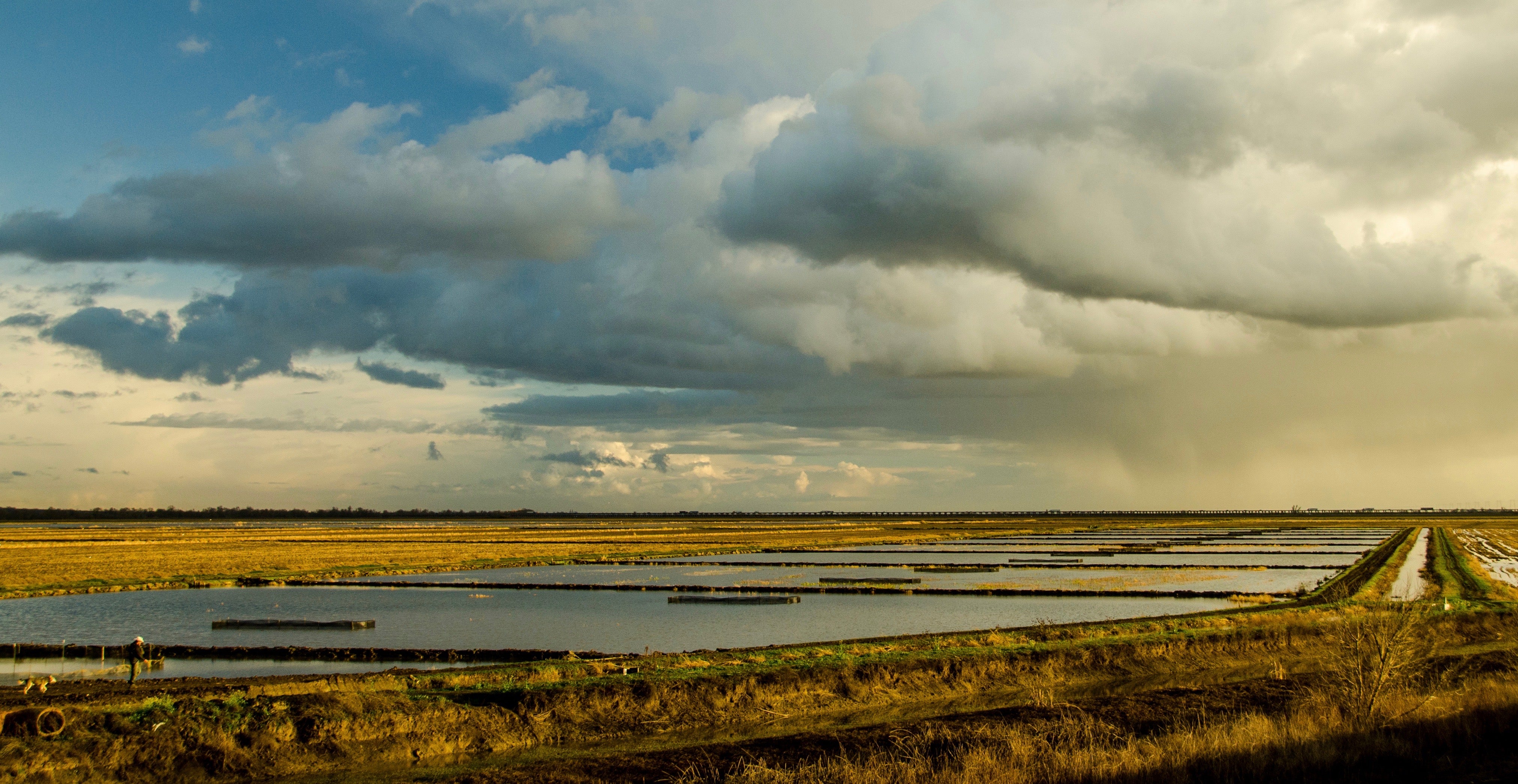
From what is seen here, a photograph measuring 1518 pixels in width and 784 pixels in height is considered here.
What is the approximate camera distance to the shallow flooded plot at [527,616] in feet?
98.6

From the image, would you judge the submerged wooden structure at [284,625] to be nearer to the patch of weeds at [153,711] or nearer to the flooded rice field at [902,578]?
the flooded rice field at [902,578]

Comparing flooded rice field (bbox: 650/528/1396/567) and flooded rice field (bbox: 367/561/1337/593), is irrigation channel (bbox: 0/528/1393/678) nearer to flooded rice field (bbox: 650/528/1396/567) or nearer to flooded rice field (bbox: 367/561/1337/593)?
flooded rice field (bbox: 367/561/1337/593)

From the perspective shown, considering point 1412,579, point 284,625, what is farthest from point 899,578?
point 284,625

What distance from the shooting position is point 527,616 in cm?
3675

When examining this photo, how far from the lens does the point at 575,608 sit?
39.6 meters

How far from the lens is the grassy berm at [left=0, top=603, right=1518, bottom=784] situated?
47.5 feet

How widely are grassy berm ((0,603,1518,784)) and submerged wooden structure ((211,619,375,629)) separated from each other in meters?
10.8

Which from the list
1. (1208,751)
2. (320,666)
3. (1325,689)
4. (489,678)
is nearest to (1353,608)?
(1325,689)

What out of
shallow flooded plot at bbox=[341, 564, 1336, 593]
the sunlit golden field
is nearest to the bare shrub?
shallow flooded plot at bbox=[341, 564, 1336, 593]

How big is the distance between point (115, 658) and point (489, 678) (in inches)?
502

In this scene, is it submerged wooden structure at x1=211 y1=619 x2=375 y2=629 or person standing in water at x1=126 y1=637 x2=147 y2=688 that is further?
submerged wooden structure at x1=211 y1=619 x2=375 y2=629

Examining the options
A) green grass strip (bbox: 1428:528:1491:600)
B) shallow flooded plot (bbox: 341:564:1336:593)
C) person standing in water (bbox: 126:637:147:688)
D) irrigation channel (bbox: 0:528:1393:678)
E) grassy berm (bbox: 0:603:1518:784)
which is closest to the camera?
grassy berm (bbox: 0:603:1518:784)

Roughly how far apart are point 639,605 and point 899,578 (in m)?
19.4

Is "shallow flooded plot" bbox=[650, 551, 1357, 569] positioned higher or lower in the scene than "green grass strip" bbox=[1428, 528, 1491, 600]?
lower
